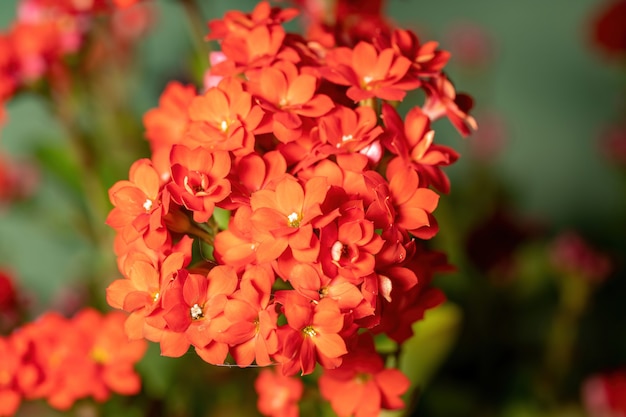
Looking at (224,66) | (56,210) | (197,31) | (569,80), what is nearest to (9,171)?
(56,210)

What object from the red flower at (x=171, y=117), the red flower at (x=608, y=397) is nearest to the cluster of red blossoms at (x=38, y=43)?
the red flower at (x=171, y=117)

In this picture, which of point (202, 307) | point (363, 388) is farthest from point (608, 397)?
point (202, 307)

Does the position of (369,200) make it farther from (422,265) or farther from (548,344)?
(548,344)

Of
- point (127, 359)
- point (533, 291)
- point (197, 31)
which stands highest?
point (197, 31)

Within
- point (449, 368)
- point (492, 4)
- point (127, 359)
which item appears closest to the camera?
point (127, 359)

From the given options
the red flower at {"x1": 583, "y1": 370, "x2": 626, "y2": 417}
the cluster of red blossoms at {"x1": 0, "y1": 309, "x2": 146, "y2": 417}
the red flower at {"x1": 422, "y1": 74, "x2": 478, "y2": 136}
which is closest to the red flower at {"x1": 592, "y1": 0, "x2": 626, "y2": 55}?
the red flower at {"x1": 583, "y1": 370, "x2": 626, "y2": 417}

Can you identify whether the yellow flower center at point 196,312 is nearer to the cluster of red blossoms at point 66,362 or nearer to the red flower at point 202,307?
the red flower at point 202,307
